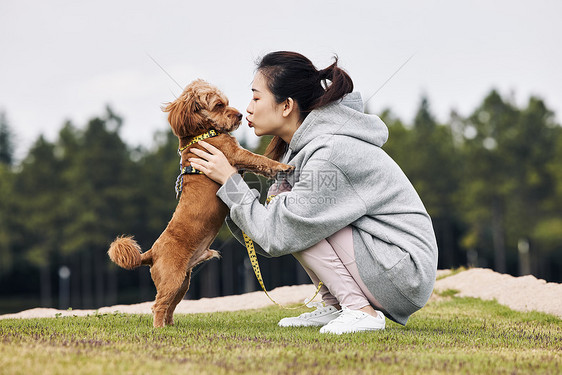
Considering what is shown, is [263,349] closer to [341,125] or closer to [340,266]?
[340,266]

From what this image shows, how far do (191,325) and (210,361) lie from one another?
1.79 meters

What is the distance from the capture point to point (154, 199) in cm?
3575

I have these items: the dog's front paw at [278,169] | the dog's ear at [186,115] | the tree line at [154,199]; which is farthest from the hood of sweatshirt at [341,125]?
the tree line at [154,199]

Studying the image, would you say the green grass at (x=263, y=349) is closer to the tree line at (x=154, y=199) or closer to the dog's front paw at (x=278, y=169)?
the dog's front paw at (x=278, y=169)

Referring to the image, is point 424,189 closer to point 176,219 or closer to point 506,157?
point 506,157

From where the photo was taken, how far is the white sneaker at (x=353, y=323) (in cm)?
400

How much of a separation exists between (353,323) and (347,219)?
28.5 inches

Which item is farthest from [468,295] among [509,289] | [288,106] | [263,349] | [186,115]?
[263,349]

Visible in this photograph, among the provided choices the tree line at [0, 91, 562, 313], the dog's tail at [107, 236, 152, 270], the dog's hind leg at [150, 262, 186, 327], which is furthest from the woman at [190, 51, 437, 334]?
the tree line at [0, 91, 562, 313]

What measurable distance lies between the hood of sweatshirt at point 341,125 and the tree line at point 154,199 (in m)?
28.2

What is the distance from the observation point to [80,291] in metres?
38.4

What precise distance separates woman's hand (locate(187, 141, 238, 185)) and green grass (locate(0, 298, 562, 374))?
1148mm

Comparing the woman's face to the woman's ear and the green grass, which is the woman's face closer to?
the woman's ear

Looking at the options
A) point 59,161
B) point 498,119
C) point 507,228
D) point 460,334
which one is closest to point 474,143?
point 498,119
